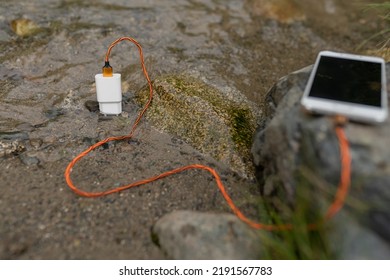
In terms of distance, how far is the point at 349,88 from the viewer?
7.89 ft

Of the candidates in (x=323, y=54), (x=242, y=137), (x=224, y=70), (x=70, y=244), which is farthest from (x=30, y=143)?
(x=323, y=54)

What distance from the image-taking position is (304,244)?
7.11 ft

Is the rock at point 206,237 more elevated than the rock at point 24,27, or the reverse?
the rock at point 24,27

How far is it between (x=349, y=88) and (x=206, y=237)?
4.20 ft

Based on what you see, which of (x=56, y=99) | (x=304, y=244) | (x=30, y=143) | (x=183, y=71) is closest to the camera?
(x=304, y=244)

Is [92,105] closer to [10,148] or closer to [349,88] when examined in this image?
[10,148]

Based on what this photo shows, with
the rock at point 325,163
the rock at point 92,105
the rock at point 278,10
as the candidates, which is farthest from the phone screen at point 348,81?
the rock at point 278,10

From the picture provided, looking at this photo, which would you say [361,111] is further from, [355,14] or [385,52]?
[355,14]

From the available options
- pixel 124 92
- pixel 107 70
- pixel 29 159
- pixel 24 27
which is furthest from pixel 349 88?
pixel 24 27

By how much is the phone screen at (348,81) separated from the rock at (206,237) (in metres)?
0.96

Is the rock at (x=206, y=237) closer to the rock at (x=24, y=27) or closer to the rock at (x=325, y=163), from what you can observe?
the rock at (x=325, y=163)

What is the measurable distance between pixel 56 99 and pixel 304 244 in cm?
261

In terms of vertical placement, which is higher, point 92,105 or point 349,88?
point 349,88

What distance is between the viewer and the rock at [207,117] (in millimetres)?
3170
